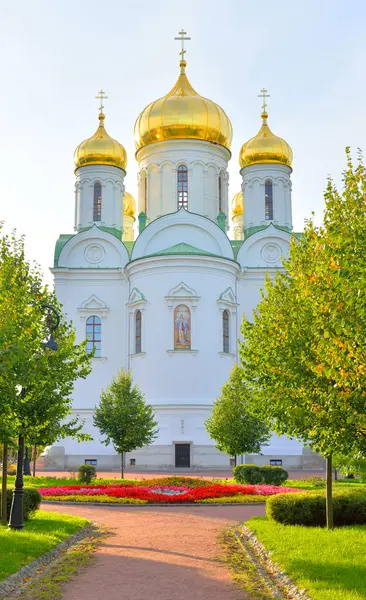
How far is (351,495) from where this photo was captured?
45.2 ft

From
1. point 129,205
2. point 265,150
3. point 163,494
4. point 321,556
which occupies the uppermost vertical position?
point 129,205

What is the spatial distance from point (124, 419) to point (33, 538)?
16.5 m

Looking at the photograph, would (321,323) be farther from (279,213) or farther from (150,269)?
(279,213)

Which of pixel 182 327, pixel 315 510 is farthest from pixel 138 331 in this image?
pixel 315 510

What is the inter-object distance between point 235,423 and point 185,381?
8.68 metres

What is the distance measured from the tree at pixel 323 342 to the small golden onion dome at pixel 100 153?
28.3 m

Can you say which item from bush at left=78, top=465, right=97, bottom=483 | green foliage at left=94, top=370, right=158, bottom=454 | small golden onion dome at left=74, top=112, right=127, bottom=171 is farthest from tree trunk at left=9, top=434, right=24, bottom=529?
small golden onion dome at left=74, top=112, right=127, bottom=171

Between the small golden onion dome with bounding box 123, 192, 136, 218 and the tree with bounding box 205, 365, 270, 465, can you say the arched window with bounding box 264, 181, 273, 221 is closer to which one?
the small golden onion dome with bounding box 123, 192, 136, 218

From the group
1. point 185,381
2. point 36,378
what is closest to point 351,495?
point 36,378

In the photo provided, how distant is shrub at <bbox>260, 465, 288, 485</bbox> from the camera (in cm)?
2316

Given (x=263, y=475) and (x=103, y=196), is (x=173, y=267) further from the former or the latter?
(x=263, y=475)

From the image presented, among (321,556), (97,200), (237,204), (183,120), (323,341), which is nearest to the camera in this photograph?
(323,341)

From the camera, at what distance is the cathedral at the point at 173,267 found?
34.5 meters

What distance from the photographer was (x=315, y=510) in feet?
43.9
